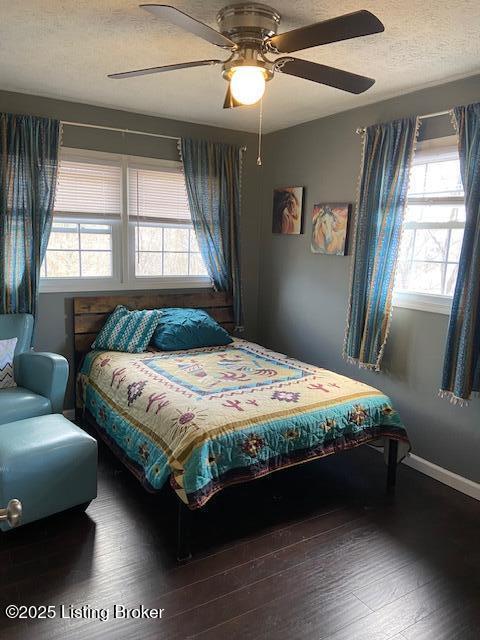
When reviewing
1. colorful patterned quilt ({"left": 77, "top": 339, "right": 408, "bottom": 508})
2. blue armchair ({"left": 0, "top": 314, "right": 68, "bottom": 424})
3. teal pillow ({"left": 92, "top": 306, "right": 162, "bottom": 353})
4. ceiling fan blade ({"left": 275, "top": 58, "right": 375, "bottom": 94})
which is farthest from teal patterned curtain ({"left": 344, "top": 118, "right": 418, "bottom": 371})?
blue armchair ({"left": 0, "top": 314, "right": 68, "bottom": 424})

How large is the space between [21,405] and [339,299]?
241cm

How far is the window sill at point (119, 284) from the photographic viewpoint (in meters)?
3.67

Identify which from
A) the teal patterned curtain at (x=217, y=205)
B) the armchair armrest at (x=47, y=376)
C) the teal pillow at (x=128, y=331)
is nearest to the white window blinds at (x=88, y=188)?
the teal patterned curtain at (x=217, y=205)

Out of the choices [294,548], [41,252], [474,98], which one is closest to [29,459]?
[294,548]

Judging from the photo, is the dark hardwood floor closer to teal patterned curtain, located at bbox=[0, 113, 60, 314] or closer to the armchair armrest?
the armchair armrest

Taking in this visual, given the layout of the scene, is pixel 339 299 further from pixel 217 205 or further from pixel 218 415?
pixel 218 415

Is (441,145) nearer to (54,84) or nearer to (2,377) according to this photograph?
(54,84)

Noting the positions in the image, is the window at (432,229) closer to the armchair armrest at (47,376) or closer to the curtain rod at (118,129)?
the curtain rod at (118,129)

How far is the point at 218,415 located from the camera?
2346mm

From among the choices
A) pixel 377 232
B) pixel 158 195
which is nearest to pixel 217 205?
pixel 158 195

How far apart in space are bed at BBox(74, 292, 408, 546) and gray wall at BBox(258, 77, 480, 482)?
16.5 inches

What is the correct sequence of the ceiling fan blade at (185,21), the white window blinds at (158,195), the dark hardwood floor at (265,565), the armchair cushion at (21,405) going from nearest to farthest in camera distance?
the ceiling fan blade at (185,21)
the dark hardwood floor at (265,565)
the armchair cushion at (21,405)
the white window blinds at (158,195)

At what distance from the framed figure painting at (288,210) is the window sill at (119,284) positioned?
84 cm

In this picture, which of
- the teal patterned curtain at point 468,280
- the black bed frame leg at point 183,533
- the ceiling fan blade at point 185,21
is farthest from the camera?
the teal patterned curtain at point 468,280
